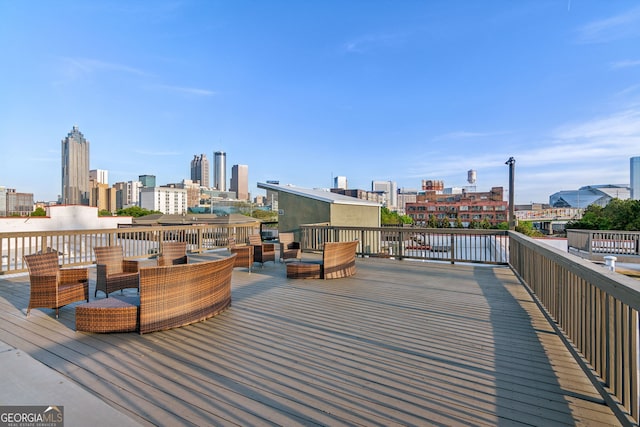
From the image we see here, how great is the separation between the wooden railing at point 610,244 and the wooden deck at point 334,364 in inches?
444

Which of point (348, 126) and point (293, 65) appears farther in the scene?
point (348, 126)

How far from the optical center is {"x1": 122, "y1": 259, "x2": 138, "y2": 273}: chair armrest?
5023 millimetres

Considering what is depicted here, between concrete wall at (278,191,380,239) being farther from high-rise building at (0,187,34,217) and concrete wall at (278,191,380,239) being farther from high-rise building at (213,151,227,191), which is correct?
high-rise building at (213,151,227,191)

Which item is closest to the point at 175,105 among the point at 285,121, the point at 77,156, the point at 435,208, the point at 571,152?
the point at 285,121

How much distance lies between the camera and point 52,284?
367 centimetres

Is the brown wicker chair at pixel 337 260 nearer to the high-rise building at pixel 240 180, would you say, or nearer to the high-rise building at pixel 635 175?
the high-rise building at pixel 240 180

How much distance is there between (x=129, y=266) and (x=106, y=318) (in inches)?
83.4

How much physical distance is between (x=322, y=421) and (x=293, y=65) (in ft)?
60.7

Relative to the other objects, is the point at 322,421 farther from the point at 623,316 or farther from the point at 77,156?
the point at 77,156

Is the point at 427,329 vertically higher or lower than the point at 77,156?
lower

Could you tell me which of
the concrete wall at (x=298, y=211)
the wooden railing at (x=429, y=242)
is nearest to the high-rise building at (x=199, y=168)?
the concrete wall at (x=298, y=211)

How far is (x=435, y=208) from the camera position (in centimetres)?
10288

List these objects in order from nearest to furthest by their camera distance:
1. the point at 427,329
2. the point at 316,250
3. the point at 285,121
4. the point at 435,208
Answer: the point at 427,329 → the point at 316,250 → the point at 285,121 → the point at 435,208

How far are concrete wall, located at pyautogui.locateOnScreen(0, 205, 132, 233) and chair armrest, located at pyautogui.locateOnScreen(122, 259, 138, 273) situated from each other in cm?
1169
